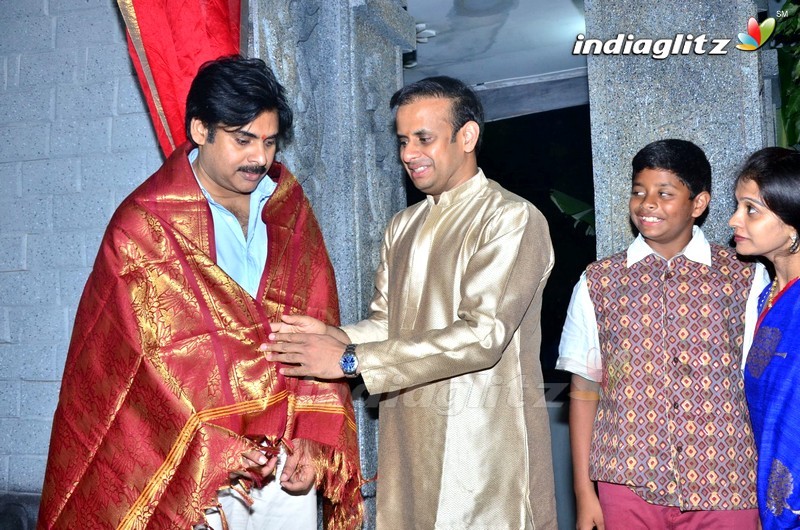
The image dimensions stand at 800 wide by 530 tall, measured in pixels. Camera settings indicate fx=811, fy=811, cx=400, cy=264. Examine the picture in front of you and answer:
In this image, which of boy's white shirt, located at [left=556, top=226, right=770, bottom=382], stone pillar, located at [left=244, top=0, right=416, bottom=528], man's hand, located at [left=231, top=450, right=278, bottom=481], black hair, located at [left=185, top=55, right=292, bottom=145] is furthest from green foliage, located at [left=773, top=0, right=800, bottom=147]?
man's hand, located at [left=231, top=450, right=278, bottom=481]

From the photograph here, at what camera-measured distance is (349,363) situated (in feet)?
7.46

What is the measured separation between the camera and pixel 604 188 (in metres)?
2.88

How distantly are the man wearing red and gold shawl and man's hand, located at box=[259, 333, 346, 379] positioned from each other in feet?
0.14

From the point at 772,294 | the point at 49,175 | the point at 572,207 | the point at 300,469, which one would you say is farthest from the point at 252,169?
the point at 572,207

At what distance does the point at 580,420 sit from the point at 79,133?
264 centimetres

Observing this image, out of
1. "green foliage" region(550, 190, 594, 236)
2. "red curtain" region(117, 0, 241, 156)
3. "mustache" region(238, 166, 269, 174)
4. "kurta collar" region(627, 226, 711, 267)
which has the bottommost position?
"kurta collar" region(627, 226, 711, 267)

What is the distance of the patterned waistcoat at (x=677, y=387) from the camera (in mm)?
2246

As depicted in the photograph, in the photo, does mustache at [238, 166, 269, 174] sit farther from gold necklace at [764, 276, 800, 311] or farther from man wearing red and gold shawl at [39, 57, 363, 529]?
gold necklace at [764, 276, 800, 311]

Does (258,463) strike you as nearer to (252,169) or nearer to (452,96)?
(252,169)

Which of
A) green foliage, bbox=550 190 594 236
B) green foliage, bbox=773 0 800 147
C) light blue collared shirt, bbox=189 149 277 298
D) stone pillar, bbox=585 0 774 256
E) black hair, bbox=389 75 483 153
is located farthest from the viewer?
green foliage, bbox=550 190 594 236

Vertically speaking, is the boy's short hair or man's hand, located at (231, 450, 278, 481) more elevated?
the boy's short hair

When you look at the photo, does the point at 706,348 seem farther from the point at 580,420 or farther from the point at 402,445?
the point at 402,445

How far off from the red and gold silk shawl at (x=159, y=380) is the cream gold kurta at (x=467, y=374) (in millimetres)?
354

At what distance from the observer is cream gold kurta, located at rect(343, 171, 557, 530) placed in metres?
2.25
